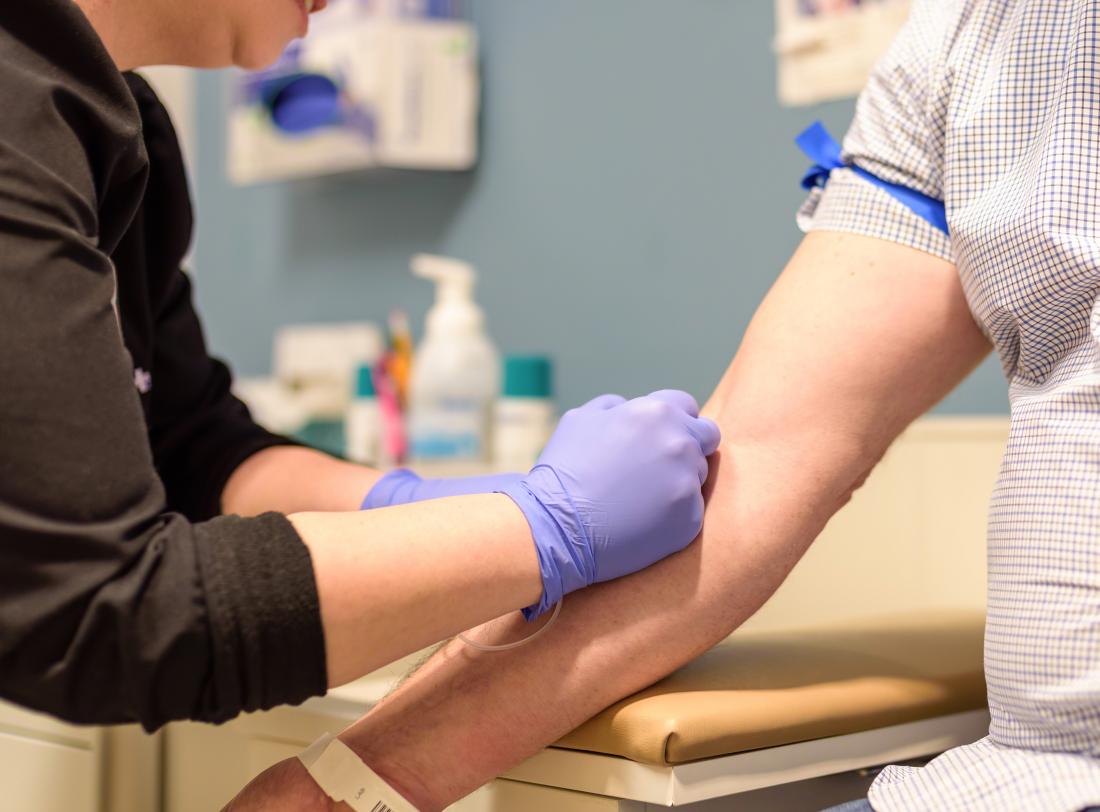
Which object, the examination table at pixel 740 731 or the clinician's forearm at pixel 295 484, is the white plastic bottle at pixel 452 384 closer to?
the clinician's forearm at pixel 295 484

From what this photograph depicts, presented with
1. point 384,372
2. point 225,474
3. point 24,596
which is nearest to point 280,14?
point 225,474

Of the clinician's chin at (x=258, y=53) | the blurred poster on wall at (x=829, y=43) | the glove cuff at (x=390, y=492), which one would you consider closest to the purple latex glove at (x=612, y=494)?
the glove cuff at (x=390, y=492)

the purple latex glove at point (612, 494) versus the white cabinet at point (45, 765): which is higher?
the purple latex glove at point (612, 494)

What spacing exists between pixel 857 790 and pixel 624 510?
0.87ft

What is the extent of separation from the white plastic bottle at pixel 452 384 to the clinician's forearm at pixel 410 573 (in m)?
0.95

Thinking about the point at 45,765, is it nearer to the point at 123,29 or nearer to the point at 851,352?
the point at 123,29

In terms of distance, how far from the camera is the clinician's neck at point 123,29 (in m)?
0.83

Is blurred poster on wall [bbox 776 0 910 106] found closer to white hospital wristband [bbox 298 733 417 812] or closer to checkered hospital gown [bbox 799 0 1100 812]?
checkered hospital gown [bbox 799 0 1100 812]

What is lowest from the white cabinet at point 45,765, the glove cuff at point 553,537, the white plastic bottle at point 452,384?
the white cabinet at point 45,765

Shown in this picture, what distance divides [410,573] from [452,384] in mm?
1016

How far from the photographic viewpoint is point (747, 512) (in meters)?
0.78

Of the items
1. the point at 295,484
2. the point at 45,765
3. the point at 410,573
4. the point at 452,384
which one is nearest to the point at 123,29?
the point at 295,484

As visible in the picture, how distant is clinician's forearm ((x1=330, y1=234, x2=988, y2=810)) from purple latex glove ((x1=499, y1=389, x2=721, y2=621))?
0.10 ft

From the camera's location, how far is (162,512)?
612 millimetres
